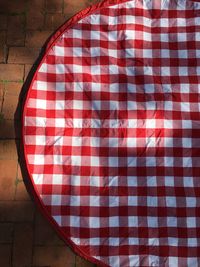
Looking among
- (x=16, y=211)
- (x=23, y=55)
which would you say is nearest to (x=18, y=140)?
(x=16, y=211)

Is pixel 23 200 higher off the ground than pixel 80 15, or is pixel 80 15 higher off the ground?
pixel 80 15

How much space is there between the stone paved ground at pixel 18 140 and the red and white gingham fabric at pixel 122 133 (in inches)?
3.8

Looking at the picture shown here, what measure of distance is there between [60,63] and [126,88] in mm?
301

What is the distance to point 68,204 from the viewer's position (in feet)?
5.57

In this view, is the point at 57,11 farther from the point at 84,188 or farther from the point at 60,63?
the point at 84,188

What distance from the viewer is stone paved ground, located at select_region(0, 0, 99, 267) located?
1.73 meters

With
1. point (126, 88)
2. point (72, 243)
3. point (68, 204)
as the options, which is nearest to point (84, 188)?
point (68, 204)

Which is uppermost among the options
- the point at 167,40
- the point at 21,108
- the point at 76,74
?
the point at 167,40

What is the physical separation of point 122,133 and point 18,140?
0.45 meters

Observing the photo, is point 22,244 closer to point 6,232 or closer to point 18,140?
point 6,232

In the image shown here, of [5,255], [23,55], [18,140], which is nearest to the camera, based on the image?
[5,255]

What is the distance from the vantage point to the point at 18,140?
1.85m

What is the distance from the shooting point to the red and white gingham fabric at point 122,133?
1.68m

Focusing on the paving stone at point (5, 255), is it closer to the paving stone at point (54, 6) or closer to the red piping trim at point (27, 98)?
the red piping trim at point (27, 98)
